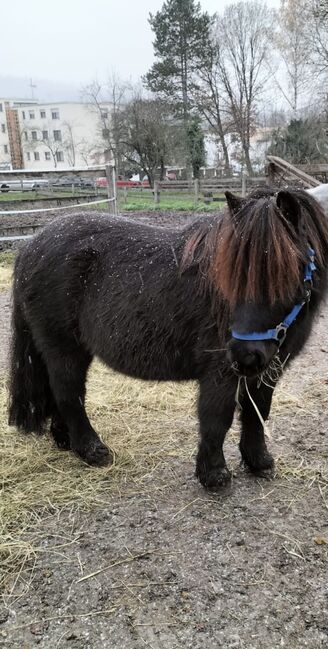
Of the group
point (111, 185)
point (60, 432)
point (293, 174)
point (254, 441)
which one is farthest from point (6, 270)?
point (254, 441)

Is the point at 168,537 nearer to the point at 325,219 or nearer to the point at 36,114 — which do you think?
the point at 325,219

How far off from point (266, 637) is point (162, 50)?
41557 millimetres

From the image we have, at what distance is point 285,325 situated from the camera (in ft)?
6.51

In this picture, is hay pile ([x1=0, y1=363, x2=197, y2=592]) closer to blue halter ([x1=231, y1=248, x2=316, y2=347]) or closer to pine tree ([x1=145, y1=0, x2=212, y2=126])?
blue halter ([x1=231, y1=248, x2=316, y2=347])

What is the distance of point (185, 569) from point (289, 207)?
1.61m

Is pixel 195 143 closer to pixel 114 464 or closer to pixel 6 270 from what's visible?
pixel 6 270

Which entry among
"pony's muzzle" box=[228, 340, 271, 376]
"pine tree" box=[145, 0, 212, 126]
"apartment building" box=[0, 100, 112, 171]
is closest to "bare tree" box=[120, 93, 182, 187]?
"pine tree" box=[145, 0, 212, 126]

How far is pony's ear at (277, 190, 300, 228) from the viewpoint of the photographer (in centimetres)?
186

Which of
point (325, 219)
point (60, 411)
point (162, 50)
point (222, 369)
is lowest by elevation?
point (60, 411)

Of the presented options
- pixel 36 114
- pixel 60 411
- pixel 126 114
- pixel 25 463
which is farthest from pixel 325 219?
pixel 36 114

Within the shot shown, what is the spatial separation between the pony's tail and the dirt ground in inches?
28.1

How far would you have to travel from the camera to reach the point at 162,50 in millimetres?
37031

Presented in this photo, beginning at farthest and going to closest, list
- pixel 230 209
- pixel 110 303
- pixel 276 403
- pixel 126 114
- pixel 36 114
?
pixel 36 114 → pixel 126 114 → pixel 276 403 → pixel 110 303 → pixel 230 209

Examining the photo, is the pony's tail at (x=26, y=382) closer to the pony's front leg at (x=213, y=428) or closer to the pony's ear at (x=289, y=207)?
the pony's front leg at (x=213, y=428)
